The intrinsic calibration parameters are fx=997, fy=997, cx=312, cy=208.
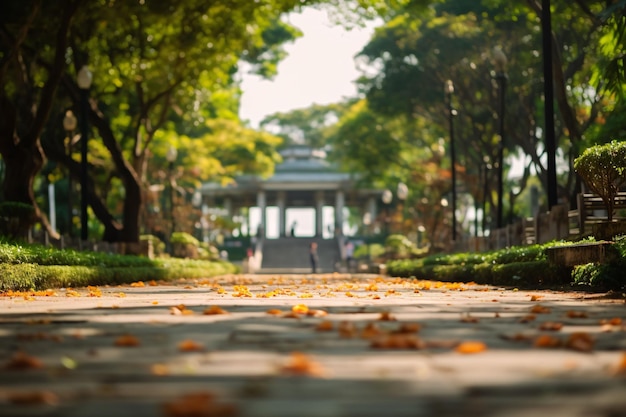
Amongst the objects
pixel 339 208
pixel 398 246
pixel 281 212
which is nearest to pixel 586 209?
pixel 398 246

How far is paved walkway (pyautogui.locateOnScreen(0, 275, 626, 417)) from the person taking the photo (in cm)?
338

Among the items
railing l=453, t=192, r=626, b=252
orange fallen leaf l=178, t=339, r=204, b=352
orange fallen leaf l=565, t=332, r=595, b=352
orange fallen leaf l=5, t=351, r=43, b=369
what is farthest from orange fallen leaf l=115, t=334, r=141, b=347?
railing l=453, t=192, r=626, b=252

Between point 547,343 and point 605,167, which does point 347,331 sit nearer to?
point 547,343

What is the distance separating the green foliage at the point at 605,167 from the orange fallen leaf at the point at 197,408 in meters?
12.7

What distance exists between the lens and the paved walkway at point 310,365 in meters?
3.38

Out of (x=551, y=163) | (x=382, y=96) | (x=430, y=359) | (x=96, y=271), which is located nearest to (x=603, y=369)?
(x=430, y=359)

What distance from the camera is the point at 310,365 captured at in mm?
4262

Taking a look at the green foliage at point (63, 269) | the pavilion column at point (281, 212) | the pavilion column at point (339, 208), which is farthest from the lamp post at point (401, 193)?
the pavilion column at point (281, 212)

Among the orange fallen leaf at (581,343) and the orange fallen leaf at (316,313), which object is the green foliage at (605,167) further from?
the orange fallen leaf at (581,343)

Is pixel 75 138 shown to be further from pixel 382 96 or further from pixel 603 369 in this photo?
pixel 603 369

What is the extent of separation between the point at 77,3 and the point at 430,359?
52.6 ft

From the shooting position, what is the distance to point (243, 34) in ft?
86.1

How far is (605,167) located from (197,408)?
13.1 m

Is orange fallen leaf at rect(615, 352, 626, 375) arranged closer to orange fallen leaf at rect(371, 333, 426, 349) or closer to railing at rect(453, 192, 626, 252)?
orange fallen leaf at rect(371, 333, 426, 349)
